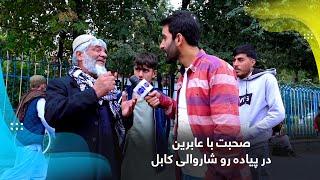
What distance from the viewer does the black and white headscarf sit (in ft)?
9.57

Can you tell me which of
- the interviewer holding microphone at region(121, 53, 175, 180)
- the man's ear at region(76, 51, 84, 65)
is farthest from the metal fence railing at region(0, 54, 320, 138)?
the man's ear at region(76, 51, 84, 65)

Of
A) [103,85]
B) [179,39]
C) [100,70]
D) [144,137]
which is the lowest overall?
[144,137]

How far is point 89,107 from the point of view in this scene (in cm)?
271

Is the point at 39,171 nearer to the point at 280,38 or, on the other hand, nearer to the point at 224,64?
the point at 224,64

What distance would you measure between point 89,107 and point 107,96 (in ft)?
0.97

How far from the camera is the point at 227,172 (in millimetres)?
2242

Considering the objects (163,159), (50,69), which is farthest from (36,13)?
(163,159)

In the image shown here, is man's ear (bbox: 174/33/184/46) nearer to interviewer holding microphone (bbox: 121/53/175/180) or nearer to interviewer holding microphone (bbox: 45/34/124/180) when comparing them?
interviewer holding microphone (bbox: 45/34/124/180)

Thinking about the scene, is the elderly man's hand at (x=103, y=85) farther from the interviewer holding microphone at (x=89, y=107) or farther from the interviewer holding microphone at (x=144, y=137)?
the interviewer holding microphone at (x=144, y=137)

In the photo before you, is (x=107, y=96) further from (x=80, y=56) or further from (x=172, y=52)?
(x=172, y=52)

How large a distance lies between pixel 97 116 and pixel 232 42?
877 centimetres

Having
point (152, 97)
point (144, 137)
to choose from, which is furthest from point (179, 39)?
point (144, 137)

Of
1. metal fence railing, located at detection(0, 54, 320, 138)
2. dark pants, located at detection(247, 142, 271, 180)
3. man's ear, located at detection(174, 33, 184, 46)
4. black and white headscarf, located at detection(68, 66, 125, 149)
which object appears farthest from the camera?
metal fence railing, located at detection(0, 54, 320, 138)

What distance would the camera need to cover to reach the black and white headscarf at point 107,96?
2916 mm
